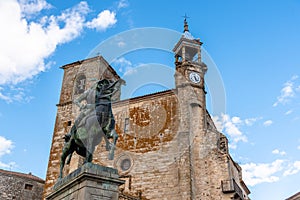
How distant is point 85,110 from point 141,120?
1301 cm

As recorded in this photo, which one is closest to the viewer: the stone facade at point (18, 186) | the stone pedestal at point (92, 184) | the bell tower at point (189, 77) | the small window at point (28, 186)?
the stone pedestal at point (92, 184)

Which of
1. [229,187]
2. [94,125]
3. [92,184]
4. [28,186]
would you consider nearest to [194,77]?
[229,187]

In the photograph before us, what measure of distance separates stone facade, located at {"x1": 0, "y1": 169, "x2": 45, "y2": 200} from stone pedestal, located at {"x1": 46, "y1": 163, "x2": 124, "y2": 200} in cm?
1998

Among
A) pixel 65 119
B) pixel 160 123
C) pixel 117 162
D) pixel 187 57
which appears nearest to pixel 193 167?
pixel 160 123

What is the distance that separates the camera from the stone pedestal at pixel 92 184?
611cm

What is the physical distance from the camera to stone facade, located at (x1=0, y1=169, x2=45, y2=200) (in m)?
24.0

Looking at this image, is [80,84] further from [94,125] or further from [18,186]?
[94,125]

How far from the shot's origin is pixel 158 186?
1792 centimetres

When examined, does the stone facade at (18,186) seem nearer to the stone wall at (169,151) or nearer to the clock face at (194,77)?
the stone wall at (169,151)

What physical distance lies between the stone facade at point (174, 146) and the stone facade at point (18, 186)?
5.11 m

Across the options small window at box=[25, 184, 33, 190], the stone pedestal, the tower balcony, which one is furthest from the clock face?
small window at box=[25, 184, 33, 190]

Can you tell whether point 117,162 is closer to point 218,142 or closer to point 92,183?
point 218,142

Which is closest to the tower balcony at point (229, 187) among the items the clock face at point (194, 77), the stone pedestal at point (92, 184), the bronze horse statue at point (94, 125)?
the clock face at point (194, 77)

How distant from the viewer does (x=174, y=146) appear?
18.6 metres
